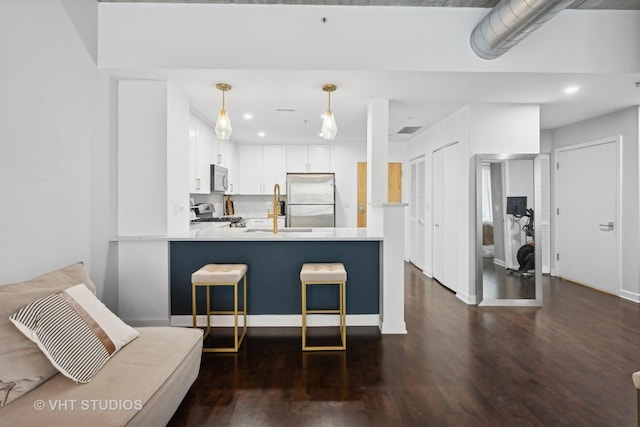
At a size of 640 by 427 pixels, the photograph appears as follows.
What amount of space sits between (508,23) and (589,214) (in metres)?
3.70

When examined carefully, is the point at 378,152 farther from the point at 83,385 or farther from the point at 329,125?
the point at 83,385

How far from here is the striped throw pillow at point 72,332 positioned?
1.51 metres

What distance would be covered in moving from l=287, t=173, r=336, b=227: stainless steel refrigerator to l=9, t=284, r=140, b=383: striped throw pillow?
4.35 m

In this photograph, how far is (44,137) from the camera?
2209 mm

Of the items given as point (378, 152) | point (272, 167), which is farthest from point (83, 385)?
point (272, 167)

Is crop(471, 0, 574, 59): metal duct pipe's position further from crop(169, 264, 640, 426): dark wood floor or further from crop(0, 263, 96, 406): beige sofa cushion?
crop(0, 263, 96, 406): beige sofa cushion

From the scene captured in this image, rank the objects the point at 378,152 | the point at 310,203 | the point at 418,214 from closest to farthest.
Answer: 1. the point at 378,152
2. the point at 418,214
3. the point at 310,203

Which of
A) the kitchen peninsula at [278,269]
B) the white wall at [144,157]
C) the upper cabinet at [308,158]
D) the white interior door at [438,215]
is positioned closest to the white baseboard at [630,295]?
the white interior door at [438,215]

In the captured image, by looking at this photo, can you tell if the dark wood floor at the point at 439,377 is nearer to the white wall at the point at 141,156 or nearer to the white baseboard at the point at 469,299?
the white baseboard at the point at 469,299

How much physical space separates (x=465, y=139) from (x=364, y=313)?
244 cm

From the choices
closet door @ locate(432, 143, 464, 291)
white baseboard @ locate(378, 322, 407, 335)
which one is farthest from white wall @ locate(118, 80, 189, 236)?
closet door @ locate(432, 143, 464, 291)

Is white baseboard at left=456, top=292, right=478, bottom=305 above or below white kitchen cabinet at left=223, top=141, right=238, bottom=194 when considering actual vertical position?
below

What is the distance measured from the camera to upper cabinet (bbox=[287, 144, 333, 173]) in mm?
6477

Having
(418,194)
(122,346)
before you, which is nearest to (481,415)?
(122,346)
